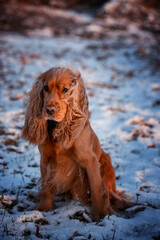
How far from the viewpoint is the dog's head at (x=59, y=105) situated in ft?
6.35

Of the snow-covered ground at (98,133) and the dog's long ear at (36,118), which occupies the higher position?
the dog's long ear at (36,118)

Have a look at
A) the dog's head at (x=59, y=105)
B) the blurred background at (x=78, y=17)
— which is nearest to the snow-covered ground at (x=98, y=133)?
the dog's head at (x=59, y=105)

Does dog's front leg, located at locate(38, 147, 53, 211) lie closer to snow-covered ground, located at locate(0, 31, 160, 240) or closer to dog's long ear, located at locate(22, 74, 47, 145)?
snow-covered ground, located at locate(0, 31, 160, 240)

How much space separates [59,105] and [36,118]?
386 mm

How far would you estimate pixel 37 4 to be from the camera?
1504 centimetres

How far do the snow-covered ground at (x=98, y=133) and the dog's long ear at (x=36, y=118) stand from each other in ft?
1.46

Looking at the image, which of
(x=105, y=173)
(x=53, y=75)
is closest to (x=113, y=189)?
(x=105, y=173)

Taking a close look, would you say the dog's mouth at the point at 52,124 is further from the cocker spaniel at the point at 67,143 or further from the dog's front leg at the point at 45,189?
the dog's front leg at the point at 45,189

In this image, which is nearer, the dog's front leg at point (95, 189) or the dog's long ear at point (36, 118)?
the dog's front leg at point (95, 189)

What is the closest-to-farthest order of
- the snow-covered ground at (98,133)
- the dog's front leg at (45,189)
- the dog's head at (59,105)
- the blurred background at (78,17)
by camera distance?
the snow-covered ground at (98,133)
the dog's head at (59,105)
the dog's front leg at (45,189)
the blurred background at (78,17)

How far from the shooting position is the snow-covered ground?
1.81 m

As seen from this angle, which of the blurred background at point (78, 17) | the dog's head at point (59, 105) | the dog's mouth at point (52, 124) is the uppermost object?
the blurred background at point (78, 17)

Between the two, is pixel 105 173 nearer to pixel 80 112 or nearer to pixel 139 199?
pixel 139 199

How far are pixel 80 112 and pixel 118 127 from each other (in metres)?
2.72
